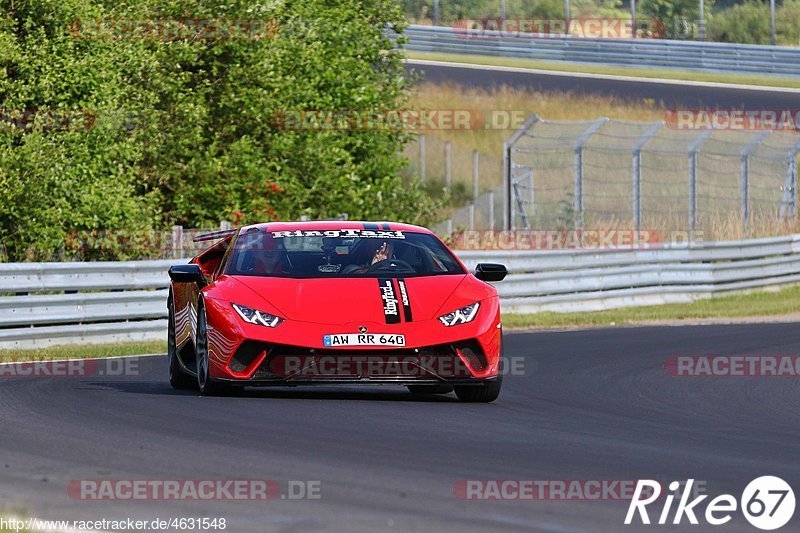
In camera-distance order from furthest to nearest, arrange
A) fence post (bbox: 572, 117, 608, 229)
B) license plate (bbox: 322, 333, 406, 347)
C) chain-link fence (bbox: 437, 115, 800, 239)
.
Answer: chain-link fence (bbox: 437, 115, 800, 239) → fence post (bbox: 572, 117, 608, 229) → license plate (bbox: 322, 333, 406, 347)

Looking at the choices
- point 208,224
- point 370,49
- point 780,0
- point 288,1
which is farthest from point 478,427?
point 780,0

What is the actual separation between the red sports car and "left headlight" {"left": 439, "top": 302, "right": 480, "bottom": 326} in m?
0.01

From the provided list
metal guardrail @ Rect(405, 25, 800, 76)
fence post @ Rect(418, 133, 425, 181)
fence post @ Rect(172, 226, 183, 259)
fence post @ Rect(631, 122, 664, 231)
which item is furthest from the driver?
metal guardrail @ Rect(405, 25, 800, 76)

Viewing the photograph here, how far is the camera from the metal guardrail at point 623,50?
50.2 metres


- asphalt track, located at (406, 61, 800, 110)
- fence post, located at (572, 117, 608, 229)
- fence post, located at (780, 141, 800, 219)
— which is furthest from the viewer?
asphalt track, located at (406, 61, 800, 110)

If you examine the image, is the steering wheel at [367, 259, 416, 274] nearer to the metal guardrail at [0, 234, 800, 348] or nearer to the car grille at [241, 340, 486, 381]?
the car grille at [241, 340, 486, 381]

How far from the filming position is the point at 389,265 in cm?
1112

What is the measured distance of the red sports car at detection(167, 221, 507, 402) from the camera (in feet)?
33.2

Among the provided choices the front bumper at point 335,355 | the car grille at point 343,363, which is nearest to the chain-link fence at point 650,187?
the front bumper at point 335,355

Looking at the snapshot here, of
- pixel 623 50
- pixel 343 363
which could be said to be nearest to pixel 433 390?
pixel 343 363

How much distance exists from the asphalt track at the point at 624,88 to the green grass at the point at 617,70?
1187 millimetres

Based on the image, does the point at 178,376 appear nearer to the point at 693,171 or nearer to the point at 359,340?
the point at 359,340

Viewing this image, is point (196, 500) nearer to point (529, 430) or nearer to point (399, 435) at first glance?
point (399, 435)

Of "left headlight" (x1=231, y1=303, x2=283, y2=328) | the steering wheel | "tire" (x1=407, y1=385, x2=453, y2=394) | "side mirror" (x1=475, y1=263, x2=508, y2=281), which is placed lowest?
"tire" (x1=407, y1=385, x2=453, y2=394)
